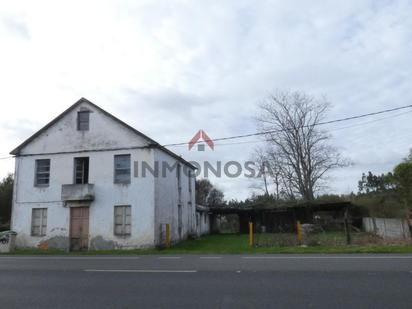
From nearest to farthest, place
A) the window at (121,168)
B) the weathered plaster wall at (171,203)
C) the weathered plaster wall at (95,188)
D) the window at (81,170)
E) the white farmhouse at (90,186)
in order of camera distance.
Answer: the weathered plaster wall at (95,188) < the white farmhouse at (90,186) < the weathered plaster wall at (171,203) < the window at (121,168) < the window at (81,170)

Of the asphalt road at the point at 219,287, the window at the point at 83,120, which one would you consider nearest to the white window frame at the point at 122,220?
the window at the point at 83,120

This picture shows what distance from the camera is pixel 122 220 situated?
75.5 ft

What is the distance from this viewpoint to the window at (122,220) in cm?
2284

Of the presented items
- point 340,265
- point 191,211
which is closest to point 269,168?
point 191,211

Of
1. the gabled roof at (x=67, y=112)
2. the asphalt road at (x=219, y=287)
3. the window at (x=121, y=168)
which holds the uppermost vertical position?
the gabled roof at (x=67, y=112)

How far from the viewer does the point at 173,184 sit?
27109mm

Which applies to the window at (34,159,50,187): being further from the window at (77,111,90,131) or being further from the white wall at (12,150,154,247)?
the window at (77,111,90,131)

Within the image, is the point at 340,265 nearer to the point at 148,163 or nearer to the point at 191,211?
the point at 148,163

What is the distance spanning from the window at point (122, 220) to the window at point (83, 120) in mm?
5739

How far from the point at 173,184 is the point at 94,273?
17.0 meters

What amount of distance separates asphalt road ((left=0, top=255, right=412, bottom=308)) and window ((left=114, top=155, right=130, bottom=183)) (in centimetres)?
1264

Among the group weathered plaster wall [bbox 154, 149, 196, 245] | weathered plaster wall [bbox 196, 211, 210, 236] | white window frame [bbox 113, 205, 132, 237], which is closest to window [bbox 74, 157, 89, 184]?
white window frame [bbox 113, 205, 132, 237]

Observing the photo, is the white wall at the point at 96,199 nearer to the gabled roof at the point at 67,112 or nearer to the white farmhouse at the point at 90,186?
the white farmhouse at the point at 90,186

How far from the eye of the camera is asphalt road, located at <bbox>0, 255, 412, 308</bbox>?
6332 mm
